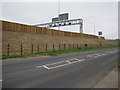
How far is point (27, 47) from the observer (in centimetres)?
2391

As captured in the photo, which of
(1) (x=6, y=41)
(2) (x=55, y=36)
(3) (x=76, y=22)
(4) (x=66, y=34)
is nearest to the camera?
(1) (x=6, y=41)

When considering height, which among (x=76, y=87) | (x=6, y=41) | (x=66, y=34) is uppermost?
(x=66, y=34)

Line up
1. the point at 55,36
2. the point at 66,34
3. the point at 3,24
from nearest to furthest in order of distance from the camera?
the point at 3,24 → the point at 55,36 → the point at 66,34

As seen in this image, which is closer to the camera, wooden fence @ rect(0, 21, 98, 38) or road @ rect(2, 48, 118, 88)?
road @ rect(2, 48, 118, 88)

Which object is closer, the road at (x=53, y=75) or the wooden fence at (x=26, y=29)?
the road at (x=53, y=75)

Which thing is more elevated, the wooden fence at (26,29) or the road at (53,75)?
the wooden fence at (26,29)

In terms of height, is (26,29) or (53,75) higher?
(26,29)

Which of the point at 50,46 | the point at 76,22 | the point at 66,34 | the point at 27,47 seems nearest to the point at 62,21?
the point at 76,22

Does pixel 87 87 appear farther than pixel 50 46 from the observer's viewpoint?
No

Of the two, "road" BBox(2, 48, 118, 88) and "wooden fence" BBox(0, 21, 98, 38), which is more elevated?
"wooden fence" BBox(0, 21, 98, 38)

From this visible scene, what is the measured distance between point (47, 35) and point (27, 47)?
1085 cm

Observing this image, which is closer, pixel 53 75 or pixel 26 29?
pixel 53 75

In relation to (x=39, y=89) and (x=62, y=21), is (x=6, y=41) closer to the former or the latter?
(x=39, y=89)

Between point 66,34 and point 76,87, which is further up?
point 66,34
